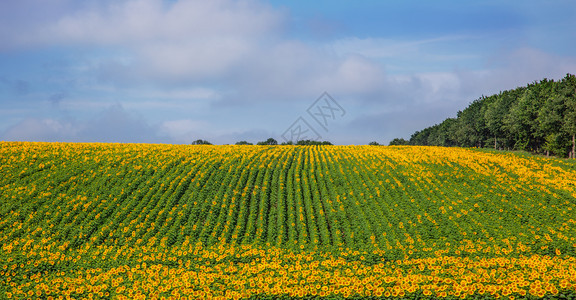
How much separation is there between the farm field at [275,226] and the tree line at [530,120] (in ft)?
97.0

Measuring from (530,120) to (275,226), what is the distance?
6359 cm

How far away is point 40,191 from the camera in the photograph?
28.3 meters

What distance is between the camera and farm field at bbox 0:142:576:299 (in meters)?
12.7

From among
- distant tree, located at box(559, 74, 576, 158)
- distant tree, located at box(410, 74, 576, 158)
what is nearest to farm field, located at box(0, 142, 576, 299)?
distant tree, located at box(559, 74, 576, 158)

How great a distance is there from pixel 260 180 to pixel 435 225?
14.1 meters

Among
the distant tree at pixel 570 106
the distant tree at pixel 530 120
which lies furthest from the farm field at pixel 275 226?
the distant tree at pixel 530 120

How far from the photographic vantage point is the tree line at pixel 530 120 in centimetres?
6134

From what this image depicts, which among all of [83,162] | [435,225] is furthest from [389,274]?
[83,162]

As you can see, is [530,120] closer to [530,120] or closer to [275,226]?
[530,120]

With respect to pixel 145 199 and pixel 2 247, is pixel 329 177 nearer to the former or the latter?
pixel 145 199

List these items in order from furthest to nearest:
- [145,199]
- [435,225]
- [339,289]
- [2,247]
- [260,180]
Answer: [260,180]
[145,199]
[435,225]
[2,247]
[339,289]

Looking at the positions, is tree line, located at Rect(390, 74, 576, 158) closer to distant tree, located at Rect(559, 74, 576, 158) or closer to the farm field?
distant tree, located at Rect(559, 74, 576, 158)

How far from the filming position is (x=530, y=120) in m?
69.6

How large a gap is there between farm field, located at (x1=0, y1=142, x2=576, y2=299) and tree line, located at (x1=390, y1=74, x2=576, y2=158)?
29.6 metres
